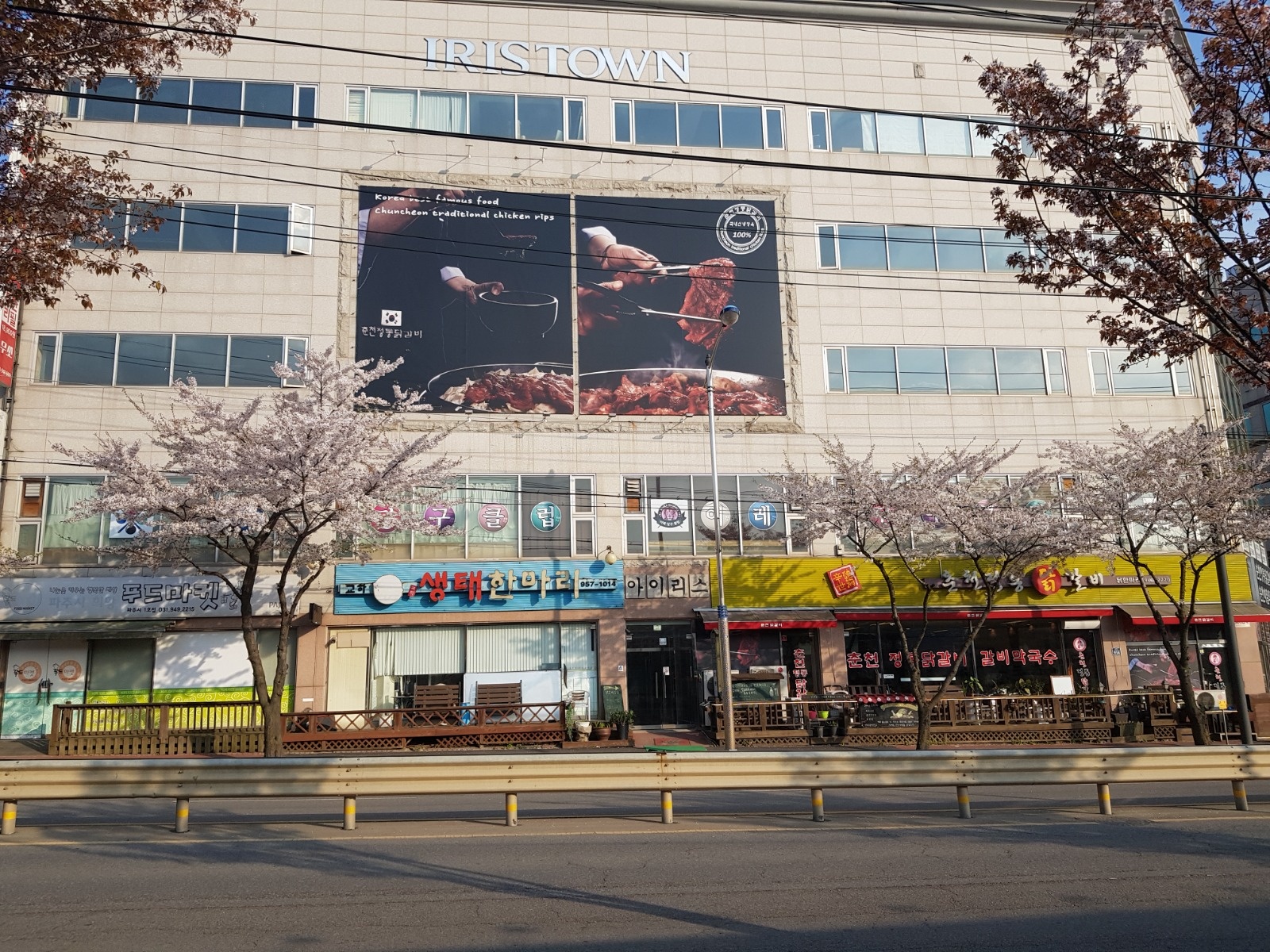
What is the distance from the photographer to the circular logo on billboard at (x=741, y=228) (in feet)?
103

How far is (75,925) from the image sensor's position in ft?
23.0

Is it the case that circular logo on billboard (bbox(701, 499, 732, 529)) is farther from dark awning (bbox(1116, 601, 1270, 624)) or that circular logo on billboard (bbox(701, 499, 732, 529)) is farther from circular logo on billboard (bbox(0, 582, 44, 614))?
circular logo on billboard (bbox(0, 582, 44, 614))

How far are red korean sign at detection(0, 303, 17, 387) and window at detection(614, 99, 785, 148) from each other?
19.2 metres

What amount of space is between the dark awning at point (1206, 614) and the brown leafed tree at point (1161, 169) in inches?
755

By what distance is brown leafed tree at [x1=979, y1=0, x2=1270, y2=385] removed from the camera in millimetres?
10969

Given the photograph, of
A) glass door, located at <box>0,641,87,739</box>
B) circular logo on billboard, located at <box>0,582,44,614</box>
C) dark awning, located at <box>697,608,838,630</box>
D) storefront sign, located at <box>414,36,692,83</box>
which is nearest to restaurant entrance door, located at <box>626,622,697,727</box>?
dark awning, located at <box>697,608,838,630</box>

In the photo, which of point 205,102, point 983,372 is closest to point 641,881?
point 983,372

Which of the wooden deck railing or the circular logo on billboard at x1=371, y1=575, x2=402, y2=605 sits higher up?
the circular logo on billboard at x1=371, y1=575, x2=402, y2=605

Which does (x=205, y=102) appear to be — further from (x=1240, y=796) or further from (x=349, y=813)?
(x=1240, y=796)

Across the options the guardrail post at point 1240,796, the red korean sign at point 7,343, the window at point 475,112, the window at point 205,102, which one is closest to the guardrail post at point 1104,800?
the guardrail post at point 1240,796

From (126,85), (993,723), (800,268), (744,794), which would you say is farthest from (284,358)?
(993,723)

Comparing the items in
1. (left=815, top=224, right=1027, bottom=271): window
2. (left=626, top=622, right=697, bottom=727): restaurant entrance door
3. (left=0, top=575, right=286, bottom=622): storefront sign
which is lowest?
(left=626, top=622, right=697, bottom=727): restaurant entrance door

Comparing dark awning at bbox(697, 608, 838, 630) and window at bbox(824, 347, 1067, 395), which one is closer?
dark awning at bbox(697, 608, 838, 630)

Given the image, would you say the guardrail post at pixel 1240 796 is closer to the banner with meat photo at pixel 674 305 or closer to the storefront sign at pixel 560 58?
the banner with meat photo at pixel 674 305
